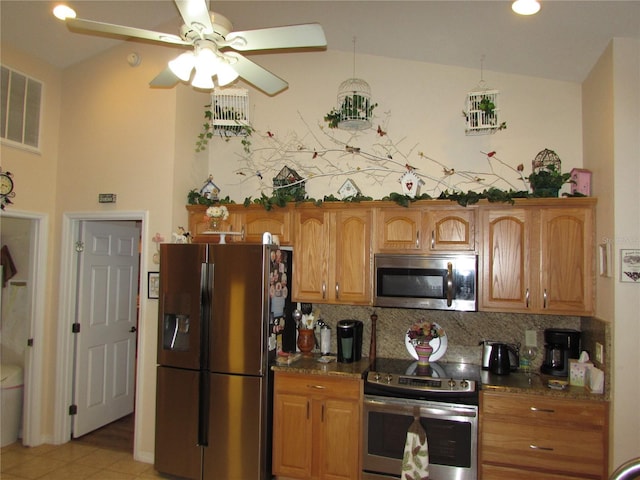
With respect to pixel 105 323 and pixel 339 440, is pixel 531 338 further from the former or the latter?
pixel 105 323

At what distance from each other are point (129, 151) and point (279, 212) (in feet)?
4.98

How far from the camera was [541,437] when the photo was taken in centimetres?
277

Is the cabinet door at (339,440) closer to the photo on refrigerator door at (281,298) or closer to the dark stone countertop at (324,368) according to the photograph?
the dark stone countertop at (324,368)

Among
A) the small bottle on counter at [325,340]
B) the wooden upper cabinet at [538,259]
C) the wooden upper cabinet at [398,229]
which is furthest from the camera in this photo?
the small bottle on counter at [325,340]

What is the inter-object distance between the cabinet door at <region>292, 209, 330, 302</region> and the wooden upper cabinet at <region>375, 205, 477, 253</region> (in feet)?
1.48

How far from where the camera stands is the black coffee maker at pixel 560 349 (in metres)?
3.04

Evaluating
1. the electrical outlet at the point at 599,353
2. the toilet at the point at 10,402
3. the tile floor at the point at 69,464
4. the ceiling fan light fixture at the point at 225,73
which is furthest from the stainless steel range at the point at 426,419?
the toilet at the point at 10,402

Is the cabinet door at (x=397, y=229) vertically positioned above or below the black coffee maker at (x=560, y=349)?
above

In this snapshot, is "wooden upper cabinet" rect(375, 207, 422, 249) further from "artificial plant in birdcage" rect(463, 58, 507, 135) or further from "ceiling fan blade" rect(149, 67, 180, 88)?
"ceiling fan blade" rect(149, 67, 180, 88)

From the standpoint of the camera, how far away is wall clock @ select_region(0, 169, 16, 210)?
137 inches

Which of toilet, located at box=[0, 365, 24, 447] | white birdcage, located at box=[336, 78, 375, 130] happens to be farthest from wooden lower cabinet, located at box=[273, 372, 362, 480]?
toilet, located at box=[0, 365, 24, 447]

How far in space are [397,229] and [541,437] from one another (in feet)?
5.68

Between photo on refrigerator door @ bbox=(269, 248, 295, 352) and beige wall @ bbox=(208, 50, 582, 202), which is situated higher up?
beige wall @ bbox=(208, 50, 582, 202)

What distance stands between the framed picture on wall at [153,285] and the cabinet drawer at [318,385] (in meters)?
1.32
